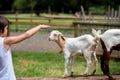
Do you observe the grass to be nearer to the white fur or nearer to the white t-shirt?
the white fur

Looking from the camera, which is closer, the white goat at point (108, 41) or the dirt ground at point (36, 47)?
the white goat at point (108, 41)

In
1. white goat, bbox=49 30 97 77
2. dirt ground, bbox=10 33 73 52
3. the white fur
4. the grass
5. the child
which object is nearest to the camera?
the child

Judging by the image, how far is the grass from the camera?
10453 mm

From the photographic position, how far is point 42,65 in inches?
467

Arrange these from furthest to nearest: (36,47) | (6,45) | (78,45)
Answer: (36,47), (78,45), (6,45)

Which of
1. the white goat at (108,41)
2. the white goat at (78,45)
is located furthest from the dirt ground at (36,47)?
the white goat at (108,41)

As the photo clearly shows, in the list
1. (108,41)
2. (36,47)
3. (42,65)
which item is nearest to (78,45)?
(108,41)

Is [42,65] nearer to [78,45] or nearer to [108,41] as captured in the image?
[78,45]

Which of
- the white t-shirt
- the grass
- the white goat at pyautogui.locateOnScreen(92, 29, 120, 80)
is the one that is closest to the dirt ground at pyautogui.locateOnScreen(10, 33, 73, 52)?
the grass

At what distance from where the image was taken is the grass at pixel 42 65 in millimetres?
10453

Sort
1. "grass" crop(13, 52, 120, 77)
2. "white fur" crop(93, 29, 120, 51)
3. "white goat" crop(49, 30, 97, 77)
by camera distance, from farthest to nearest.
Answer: "grass" crop(13, 52, 120, 77) < "white goat" crop(49, 30, 97, 77) < "white fur" crop(93, 29, 120, 51)

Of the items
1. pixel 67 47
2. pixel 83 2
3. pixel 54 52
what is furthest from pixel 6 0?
pixel 67 47

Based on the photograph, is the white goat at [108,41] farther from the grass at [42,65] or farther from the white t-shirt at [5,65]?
the white t-shirt at [5,65]

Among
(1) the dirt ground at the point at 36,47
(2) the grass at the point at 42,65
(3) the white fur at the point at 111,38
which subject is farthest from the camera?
(1) the dirt ground at the point at 36,47
